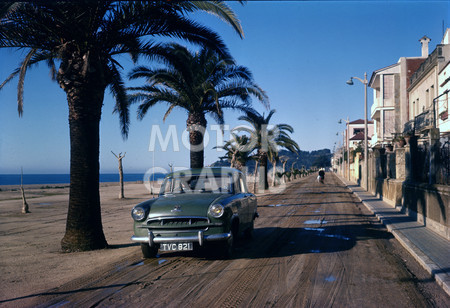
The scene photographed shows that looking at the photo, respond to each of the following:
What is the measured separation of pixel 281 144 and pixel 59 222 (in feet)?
74.3

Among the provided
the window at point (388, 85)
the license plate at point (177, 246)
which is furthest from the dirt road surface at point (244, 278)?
the window at point (388, 85)

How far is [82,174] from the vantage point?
8625mm

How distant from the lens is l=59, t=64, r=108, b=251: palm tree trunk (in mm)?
8547

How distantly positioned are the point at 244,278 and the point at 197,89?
11096mm

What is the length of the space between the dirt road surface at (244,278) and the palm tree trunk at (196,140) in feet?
21.7

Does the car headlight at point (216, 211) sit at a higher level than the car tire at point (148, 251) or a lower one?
higher

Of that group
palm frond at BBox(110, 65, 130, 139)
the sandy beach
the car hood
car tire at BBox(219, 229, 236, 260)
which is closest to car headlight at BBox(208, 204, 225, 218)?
the car hood

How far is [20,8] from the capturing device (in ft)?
26.3

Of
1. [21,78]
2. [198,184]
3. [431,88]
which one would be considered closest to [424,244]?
[198,184]

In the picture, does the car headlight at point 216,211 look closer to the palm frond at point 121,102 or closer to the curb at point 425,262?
the curb at point 425,262

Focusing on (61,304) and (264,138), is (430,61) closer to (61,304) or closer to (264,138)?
(264,138)

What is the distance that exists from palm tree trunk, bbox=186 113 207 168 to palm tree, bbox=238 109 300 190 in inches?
479

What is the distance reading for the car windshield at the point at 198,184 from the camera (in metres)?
8.32

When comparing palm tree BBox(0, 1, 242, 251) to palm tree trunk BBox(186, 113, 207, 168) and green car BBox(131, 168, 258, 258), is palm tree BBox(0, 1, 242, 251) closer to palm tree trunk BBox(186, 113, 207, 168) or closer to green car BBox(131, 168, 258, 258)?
green car BBox(131, 168, 258, 258)
